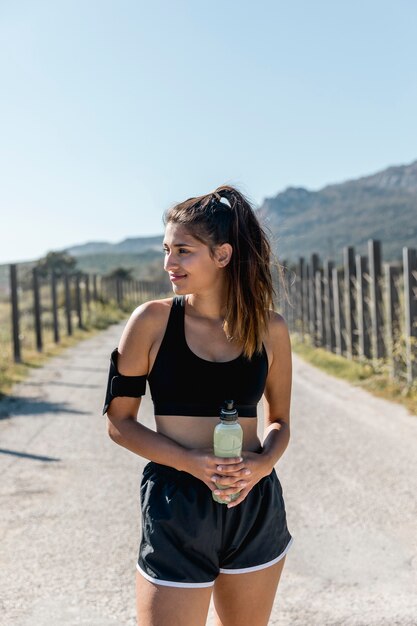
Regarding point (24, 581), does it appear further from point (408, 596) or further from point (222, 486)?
point (222, 486)

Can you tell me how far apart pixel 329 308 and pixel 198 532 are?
15.4 meters

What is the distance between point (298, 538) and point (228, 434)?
3.09 m

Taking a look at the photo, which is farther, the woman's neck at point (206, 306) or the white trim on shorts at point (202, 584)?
the woman's neck at point (206, 306)

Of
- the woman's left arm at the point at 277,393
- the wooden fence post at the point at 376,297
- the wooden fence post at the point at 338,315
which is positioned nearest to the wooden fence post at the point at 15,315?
the wooden fence post at the point at 338,315

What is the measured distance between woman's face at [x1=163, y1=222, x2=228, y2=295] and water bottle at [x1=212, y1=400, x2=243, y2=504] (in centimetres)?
41

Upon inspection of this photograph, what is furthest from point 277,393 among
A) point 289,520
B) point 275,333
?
point 289,520

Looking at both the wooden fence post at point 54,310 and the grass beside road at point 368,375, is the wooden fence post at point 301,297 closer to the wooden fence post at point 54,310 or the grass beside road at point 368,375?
the grass beside road at point 368,375

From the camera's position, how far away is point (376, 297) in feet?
43.1

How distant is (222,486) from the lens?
7.36 ft

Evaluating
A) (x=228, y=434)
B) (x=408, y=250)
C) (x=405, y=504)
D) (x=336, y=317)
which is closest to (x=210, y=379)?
(x=228, y=434)

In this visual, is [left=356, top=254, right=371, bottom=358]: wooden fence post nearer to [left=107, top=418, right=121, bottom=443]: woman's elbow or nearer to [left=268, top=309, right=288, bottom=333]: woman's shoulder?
[left=268, top=309, right=288, bottom=333]: woman's shoulder

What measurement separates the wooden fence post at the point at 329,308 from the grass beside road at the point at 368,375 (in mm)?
266

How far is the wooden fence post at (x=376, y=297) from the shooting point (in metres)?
13.0

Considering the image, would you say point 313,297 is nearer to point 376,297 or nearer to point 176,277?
point 376,297
